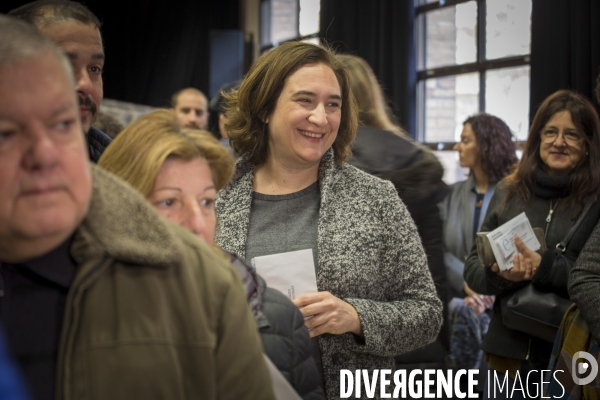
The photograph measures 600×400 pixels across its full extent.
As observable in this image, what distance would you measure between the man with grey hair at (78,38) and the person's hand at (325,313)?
0.69m

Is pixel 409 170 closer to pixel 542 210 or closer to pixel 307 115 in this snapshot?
pixel 307 115

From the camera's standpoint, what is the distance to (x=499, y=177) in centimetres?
454

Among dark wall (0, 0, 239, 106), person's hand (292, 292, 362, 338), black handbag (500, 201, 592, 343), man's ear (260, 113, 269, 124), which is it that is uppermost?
dark wall (0, 0, 239, 106)

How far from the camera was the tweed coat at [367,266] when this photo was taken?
1862mm

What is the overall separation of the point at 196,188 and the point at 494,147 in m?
3.64

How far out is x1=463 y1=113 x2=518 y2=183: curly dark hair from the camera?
4523 mm

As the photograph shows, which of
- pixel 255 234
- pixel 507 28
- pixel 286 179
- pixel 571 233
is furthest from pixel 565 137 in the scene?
pixel 507 28

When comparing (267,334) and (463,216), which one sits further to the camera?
(463,216)

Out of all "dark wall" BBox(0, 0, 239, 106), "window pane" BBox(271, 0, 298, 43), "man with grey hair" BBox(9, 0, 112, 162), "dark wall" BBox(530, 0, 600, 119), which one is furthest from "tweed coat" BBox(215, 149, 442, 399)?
"dark wall" BBox(0, 0, 239, 106)

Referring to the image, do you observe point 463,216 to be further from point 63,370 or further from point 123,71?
point 123,71

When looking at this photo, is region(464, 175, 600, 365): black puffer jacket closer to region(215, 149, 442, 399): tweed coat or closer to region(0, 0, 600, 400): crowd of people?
region(0, 0, 600, 400): crowd of people

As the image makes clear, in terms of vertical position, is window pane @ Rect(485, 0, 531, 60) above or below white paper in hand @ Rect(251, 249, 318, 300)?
above

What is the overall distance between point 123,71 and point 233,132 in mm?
8408

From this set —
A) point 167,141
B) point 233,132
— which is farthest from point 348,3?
point 167,141
